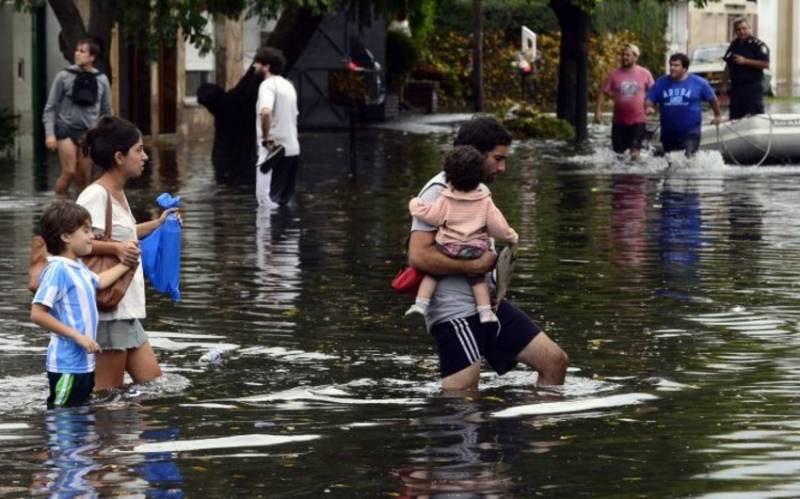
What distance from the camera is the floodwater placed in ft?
24.8

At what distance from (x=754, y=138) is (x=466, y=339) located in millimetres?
20488

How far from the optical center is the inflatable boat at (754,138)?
2920cm

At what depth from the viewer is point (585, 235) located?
18188 millimetres

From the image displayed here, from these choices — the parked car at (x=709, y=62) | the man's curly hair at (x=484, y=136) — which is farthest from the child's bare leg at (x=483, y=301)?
the parked car at (x=709, y=62)

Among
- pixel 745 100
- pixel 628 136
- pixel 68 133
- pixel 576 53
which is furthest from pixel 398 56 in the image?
pixel 68 133

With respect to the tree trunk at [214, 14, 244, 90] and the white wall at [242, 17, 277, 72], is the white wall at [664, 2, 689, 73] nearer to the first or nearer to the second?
the white wall at [242, 17, 277, 72]

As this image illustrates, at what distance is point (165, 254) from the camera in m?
9.52

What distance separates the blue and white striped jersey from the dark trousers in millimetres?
12636

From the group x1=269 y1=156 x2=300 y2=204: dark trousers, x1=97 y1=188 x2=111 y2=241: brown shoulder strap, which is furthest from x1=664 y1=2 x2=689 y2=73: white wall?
x1=97 y1=188 x2=111 y2=241: brown shoulder strap

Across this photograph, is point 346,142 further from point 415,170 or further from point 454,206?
point 454,206

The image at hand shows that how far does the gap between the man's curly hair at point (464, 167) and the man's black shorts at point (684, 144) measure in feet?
56.7

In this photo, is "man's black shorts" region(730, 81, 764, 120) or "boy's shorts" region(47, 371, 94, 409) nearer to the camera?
"boy's shorts" region(47, 371, 94, 409)

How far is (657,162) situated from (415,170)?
3.10m

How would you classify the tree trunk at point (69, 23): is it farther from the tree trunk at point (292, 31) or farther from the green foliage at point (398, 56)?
the green foliage at point (398, 56)
